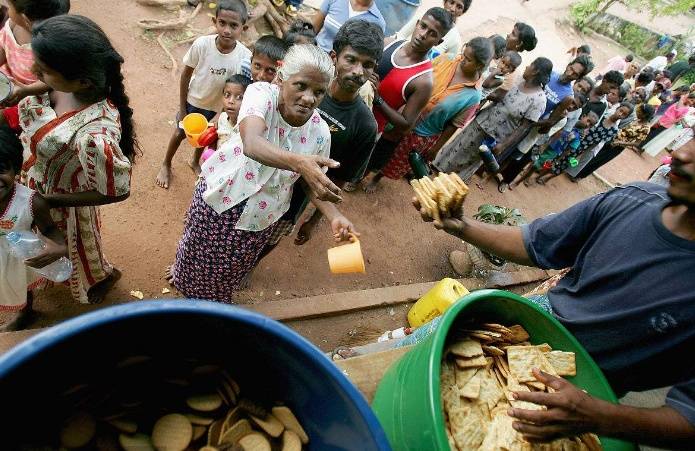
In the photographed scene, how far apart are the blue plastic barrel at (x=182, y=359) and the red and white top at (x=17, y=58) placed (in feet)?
7.37

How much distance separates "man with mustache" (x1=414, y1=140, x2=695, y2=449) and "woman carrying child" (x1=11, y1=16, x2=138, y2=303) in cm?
193

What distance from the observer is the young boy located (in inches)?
126

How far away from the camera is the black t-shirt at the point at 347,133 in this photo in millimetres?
2561

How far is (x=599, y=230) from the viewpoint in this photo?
1.58m

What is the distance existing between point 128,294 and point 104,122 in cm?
156

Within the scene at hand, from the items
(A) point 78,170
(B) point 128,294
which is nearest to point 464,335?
(A) point 78,170

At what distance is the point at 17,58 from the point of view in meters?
2.44

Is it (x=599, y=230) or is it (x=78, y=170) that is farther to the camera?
(x=78, y=170)

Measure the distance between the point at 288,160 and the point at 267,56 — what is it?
1.65m

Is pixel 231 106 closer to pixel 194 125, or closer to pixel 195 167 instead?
pixel 194 125

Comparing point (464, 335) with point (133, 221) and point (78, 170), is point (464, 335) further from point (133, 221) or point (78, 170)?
point (133, 221)

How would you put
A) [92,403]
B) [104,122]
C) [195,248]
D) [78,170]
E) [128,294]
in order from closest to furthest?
[92,403] < [104,122] < [78,170] < [195,248] < [128,294]

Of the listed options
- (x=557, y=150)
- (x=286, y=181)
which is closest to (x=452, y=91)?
(x=286, y=181)

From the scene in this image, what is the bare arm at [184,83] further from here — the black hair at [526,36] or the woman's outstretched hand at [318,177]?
the black hair at [526,36]
